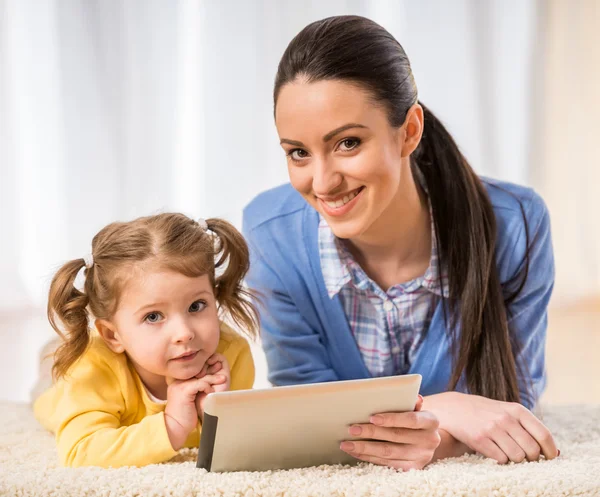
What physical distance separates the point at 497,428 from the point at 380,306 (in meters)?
0.45

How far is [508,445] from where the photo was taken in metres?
1.43

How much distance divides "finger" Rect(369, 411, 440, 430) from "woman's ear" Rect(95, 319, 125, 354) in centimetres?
50

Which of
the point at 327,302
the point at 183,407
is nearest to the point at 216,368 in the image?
the point at 183,407

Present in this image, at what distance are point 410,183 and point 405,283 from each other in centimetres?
22

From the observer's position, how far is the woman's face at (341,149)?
1.51 meters

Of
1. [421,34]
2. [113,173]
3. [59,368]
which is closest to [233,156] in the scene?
[113,173]

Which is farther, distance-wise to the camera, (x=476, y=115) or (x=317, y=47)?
(x=476, y=115)

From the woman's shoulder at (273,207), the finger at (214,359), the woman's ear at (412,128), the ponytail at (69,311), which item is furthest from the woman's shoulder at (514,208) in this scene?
the ponytail at (69,311)

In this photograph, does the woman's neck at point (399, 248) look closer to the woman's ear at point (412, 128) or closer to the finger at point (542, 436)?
the woman's ear at point (412, 128)

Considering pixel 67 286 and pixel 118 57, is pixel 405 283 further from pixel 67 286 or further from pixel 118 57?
pixel 118 57

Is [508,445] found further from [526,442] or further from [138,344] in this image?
[138,344]

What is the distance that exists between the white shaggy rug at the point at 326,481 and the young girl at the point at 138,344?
0.27 feet

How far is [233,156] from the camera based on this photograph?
11.7 ft

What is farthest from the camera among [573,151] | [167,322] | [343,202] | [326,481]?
[573,151]
